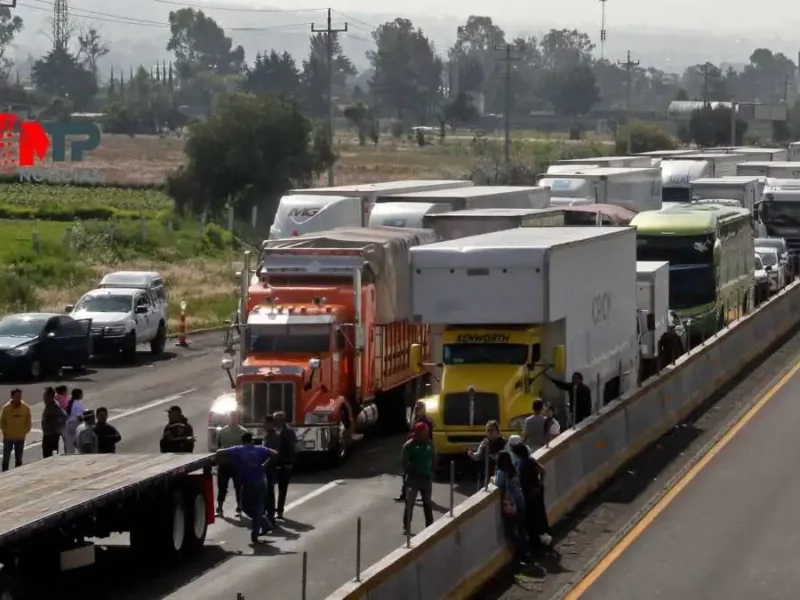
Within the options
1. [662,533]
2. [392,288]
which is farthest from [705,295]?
[662,533]

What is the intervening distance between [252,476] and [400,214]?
14.3 meters

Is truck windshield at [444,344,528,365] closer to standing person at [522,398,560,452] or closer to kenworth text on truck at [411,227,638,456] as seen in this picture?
kenworth text on truck at [411,227,638,456]

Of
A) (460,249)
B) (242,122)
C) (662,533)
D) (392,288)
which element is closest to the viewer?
(662,533)

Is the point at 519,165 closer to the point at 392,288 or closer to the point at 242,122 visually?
the point at 242,122

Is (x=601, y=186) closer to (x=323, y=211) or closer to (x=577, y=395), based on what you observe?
(x=323, y=211)

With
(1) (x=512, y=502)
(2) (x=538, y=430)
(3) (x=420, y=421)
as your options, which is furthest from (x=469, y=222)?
(1) (x=512, y=502)

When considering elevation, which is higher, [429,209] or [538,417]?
[429,209]

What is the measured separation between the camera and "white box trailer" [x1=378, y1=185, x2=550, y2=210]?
36.0 meters

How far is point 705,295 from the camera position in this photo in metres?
40.2

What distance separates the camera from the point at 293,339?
2669 centimetres

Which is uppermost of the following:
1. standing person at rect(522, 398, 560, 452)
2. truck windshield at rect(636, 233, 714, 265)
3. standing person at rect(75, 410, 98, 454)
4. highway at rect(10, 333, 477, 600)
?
truck windshield at rect(636, 233, 714, 265)

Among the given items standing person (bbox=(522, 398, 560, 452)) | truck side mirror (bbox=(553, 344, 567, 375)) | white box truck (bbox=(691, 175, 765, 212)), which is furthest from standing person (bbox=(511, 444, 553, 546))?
white box truck (bbox=(691, 175, 765, 212))

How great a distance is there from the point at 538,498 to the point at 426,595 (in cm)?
385

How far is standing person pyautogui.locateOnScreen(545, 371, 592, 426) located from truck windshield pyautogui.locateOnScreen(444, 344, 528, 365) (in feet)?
2.08
